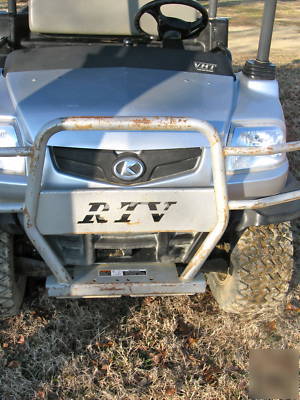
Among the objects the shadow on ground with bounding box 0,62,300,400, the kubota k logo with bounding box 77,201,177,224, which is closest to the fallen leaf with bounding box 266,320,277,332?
the shadow on ground with bounding box 0,62,300,400

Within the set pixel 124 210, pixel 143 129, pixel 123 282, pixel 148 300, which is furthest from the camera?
pixel 148 300

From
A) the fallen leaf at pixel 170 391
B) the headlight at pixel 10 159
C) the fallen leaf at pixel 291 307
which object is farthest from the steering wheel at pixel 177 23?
the fallen leaf at pixel 170 391

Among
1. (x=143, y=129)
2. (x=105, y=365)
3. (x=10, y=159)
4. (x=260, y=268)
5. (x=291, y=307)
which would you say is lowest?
(x=291, y=307)

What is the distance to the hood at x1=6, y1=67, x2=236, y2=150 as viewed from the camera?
7.30ft

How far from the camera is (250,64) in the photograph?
9.43ft

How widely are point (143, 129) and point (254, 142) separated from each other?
2.34ft

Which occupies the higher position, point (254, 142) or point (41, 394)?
point (254, 142)

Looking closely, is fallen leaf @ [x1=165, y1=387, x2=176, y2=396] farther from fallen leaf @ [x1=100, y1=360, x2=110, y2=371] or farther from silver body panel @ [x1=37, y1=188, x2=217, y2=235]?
silver body panel @ [x1=37, y1=188, x2=217, y2=235]

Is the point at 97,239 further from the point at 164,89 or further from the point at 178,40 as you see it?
the point at 178,40

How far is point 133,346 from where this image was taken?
2.76m

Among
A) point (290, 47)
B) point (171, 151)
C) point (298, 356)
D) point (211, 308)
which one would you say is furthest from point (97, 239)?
point (290, 47)

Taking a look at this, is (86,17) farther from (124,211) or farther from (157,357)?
(157,357)

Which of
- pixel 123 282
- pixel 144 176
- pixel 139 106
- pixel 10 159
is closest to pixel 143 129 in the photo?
pixel 144 176

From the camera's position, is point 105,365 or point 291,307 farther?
point 291,307
